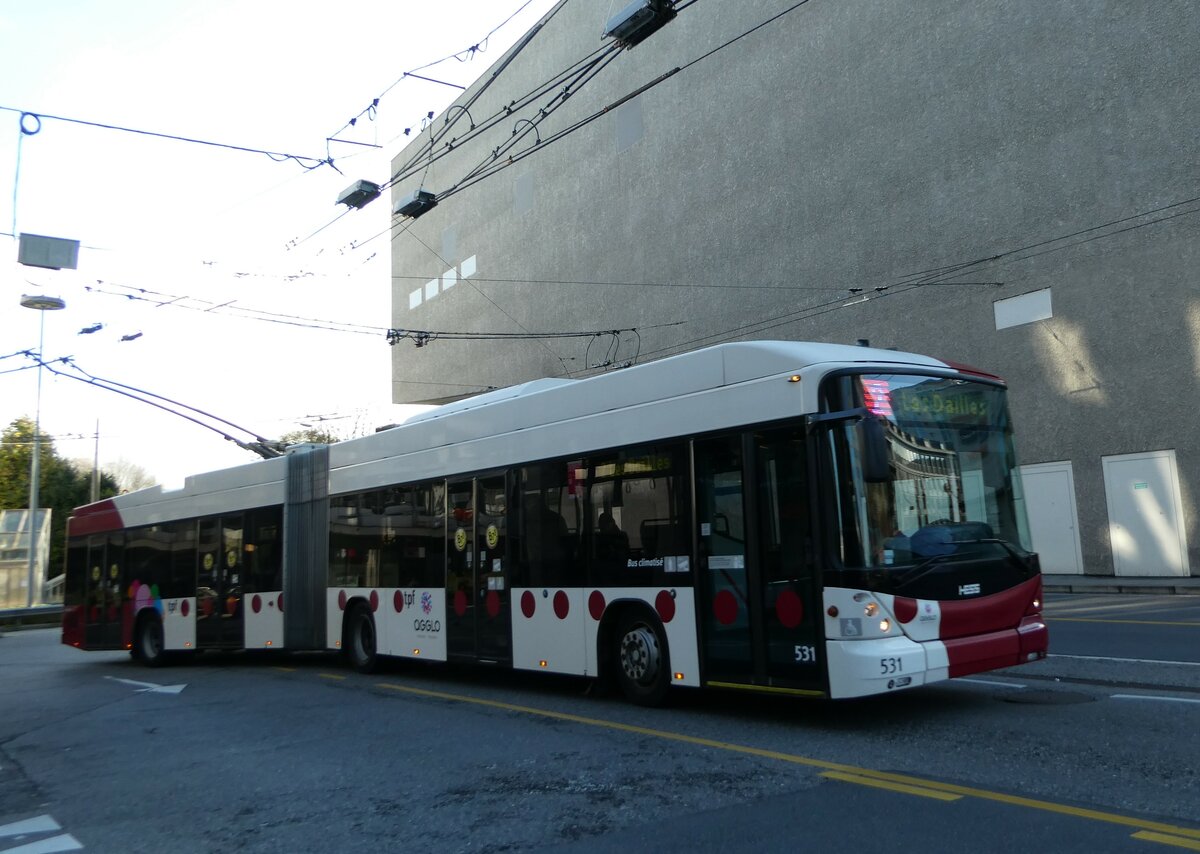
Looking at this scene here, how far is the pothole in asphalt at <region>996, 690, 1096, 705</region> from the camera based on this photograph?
8.30 meters

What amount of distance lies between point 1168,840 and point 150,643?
16850 millimetres

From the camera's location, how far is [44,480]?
68.0 meters

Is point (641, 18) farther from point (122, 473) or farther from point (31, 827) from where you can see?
point (122, 473)

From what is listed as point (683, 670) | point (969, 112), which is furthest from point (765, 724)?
point (969, 112)

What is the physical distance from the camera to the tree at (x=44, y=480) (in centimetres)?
6575

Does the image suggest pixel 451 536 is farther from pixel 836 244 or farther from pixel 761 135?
pixel 761 135

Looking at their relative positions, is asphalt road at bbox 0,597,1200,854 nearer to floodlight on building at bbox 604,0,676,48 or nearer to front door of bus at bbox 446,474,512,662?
front door of bus at bbox 446,474,512,662

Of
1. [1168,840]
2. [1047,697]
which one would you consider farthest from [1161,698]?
[1168,840]

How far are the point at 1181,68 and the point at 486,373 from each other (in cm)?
2969

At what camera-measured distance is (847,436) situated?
752cm

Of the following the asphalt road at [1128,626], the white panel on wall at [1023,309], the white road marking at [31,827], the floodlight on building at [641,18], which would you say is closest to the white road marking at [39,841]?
the white road marking at [31,827]

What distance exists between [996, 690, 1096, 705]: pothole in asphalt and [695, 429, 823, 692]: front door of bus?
2.18 metres

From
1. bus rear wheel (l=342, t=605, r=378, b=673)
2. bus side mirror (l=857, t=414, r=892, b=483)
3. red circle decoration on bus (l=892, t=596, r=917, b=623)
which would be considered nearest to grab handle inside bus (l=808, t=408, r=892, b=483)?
bus side mirror (l=857, t=414, r=892, b=483)

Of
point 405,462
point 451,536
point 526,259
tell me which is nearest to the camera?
point 451,536
